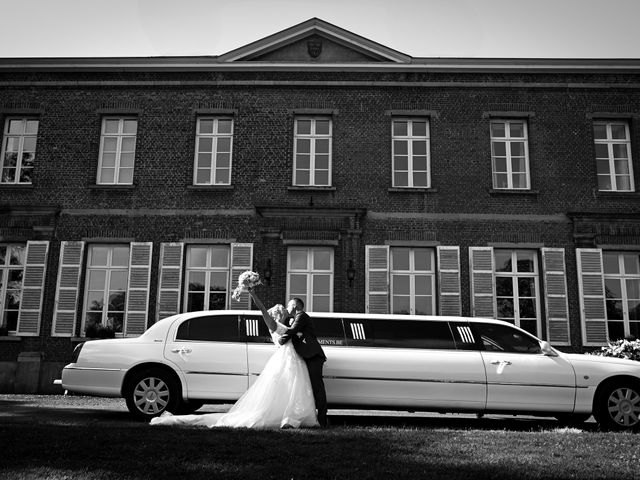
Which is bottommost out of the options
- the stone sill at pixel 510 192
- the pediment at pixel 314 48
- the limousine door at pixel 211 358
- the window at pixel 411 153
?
the limousine door at pixel 211 358

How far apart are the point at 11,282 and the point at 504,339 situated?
39.5 ft

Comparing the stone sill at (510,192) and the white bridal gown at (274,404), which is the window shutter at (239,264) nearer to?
the stone sill at (510,192)

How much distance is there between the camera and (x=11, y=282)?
15891 millimetres

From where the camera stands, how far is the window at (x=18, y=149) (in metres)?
16.6

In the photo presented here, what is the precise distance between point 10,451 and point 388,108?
1252 centimetres

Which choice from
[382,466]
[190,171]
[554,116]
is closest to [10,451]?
[382,466]

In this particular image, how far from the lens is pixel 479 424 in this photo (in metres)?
9.43

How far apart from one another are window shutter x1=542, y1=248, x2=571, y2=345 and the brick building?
0.03 m

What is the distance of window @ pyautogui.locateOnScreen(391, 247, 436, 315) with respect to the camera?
15.3 m

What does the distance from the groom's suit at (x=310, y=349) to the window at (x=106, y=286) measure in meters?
8.19

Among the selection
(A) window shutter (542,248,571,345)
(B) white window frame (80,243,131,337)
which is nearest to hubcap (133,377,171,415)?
(B) white window frame (80,243,131,337)

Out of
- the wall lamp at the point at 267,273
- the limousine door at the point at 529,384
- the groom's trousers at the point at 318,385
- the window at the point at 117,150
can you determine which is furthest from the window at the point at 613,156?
the window at the point at 117,150

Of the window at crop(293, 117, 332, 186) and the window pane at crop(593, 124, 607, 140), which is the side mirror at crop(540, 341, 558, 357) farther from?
the window pane at crop(593, 124, 607, 140)

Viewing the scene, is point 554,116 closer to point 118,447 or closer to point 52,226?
point 52,226
